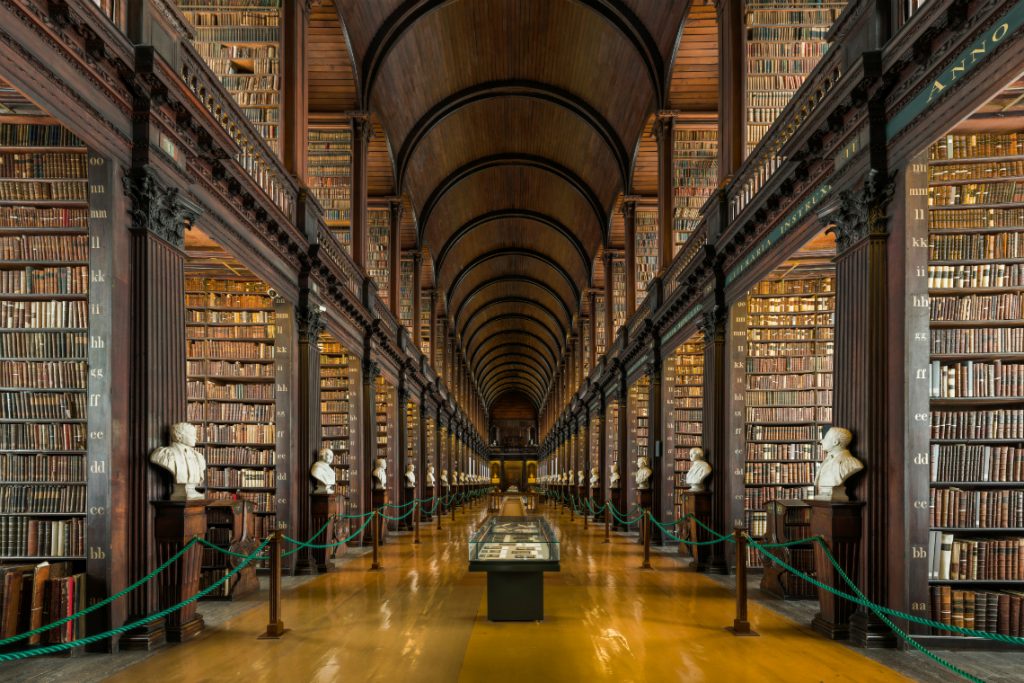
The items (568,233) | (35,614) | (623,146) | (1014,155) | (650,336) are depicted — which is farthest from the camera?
(568,233)

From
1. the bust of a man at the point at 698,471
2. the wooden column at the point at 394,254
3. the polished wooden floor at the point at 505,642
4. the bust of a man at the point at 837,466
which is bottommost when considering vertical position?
the polished wooden floor at the point at 505,642

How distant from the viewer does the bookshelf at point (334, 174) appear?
13930mm

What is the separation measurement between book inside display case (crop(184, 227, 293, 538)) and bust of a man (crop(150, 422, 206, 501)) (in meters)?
3.60

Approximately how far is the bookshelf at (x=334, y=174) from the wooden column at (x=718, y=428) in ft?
20.7

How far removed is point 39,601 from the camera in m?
5.44

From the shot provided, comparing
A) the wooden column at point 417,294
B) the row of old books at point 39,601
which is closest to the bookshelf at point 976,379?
the row of old books at point 39,601

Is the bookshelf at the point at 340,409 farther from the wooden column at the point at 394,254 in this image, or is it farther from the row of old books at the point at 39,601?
the row of old books at the point at 39,601

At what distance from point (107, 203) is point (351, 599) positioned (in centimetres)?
419

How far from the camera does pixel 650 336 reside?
569 inches

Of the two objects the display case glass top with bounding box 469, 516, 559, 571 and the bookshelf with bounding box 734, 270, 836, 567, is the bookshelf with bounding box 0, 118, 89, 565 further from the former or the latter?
the bookshelf with bounding box 734, 270, 836, 567

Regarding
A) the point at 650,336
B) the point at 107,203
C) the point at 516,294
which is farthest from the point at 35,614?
the point at 516,294

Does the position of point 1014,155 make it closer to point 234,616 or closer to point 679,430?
point 234,616

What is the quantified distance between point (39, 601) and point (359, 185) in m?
9.48

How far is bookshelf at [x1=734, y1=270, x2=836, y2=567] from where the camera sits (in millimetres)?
10203
